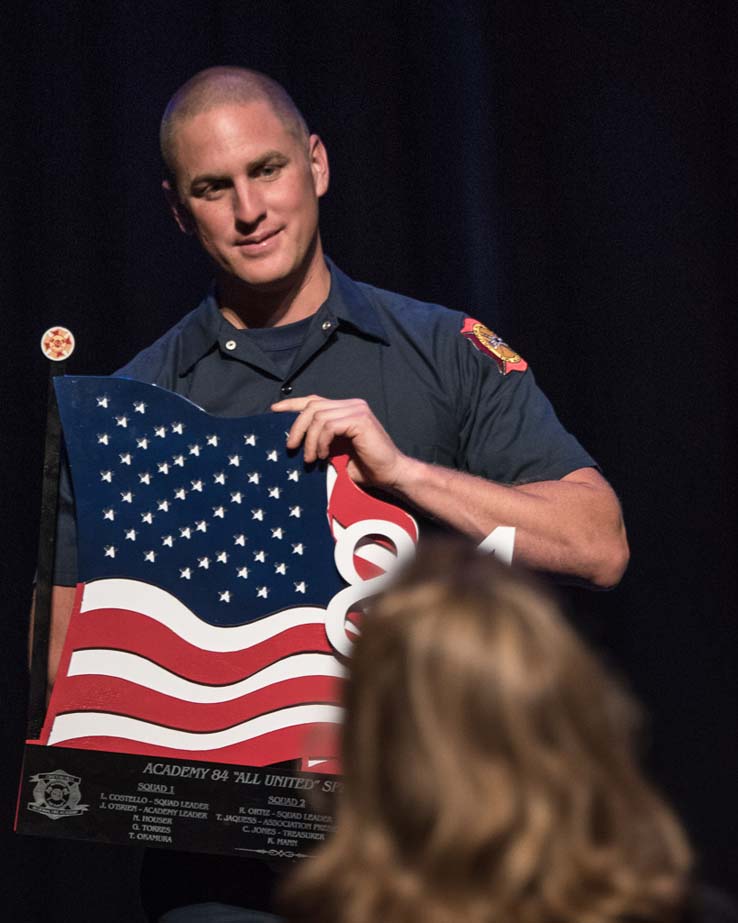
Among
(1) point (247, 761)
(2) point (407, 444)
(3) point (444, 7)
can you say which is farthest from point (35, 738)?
(3) point (444, 7)

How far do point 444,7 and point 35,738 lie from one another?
69.0 inches

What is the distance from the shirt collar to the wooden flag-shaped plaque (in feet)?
0.73

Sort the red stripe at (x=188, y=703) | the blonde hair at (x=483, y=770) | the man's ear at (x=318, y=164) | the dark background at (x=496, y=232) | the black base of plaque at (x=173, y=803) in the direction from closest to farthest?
1. the blonde hair at (x=483, y=770)
2. the black base of plaque at (x=173, y=803)
3. the red stripe at (x=188, y=703)
4. the man's ear at (x=318, y=164)
5. the dark background at (x=496, y=232)

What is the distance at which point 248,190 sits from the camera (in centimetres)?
199

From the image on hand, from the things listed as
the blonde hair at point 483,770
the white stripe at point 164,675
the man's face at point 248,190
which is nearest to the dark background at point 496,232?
the man's face at point 248,190

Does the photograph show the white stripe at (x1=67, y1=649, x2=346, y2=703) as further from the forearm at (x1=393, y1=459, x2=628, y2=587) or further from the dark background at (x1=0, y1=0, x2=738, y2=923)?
the dark background at (x1=0, y1=0, x2=738, y2=923)

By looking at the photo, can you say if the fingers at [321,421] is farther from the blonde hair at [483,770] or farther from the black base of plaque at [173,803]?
the blonde hair at [483,770]

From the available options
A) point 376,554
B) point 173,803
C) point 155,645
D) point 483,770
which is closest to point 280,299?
point 376,554

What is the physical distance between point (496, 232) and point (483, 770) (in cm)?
201

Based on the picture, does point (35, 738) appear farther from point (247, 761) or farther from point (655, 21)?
point (655, 21)

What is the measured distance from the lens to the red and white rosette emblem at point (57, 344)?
1.85m

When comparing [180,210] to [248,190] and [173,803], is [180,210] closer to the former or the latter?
[248,190]

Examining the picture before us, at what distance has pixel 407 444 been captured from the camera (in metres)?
1.98

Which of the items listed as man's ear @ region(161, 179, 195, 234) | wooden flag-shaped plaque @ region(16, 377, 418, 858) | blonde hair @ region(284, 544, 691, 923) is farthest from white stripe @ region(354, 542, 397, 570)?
blonde hair @ region(284, 544, 691, 923)
